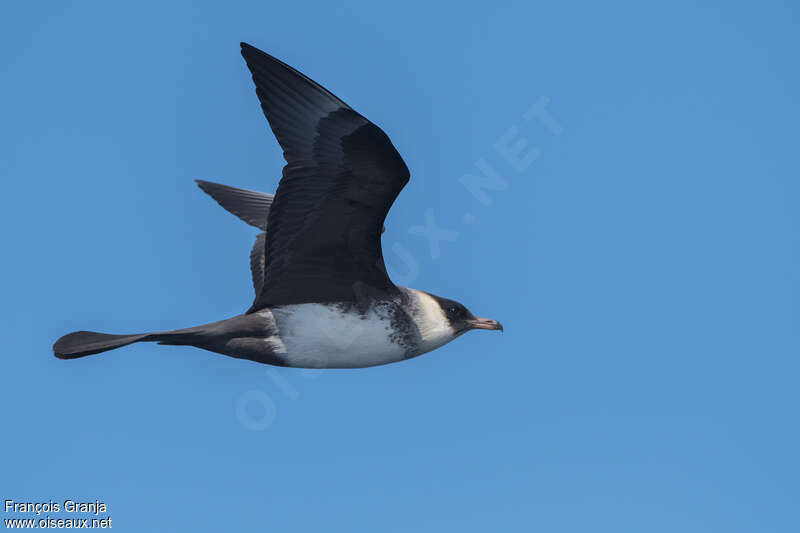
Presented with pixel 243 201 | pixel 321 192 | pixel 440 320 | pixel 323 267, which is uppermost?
pixel 243 201

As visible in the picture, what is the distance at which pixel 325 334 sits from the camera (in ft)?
27.8

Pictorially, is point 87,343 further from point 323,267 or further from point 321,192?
point 321,192

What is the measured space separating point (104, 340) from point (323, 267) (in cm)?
196

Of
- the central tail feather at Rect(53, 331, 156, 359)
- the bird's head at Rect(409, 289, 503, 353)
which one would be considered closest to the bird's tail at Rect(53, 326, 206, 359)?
the central tail feather at Rect(53, 331, 156, 359)

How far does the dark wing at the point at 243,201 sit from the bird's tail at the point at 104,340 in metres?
2.12

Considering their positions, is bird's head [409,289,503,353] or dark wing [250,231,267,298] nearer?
bird's head [409,289,503,353]

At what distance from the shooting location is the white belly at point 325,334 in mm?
8469

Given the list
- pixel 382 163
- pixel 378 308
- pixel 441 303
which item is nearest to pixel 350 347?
pixel 378 308

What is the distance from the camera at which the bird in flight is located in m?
7.60

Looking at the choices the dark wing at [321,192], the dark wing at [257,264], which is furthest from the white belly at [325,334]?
the dark wing at [257,264]

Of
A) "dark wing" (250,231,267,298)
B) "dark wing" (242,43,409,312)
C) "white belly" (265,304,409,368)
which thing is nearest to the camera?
"dark wing" (242,43,409,312)

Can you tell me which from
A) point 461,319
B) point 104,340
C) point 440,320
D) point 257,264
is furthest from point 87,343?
point 461,319

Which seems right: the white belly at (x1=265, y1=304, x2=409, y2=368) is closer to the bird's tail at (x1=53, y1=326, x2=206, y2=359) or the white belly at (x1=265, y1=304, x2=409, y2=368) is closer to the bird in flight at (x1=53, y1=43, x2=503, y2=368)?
the bird in flight at (x1=53, y1=43, x2=503, y2=368)

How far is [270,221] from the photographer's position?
8094mm
